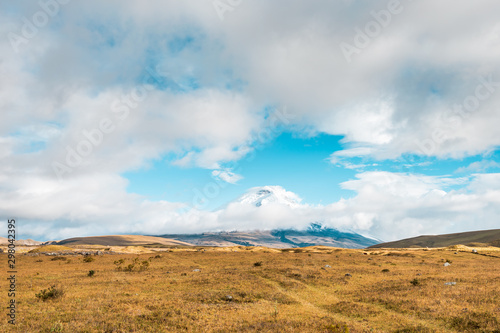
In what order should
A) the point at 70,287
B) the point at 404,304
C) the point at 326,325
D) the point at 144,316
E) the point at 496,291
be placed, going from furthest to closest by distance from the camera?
the point at 70,287 < the point at 496,291 < the point at 404,304 < the point at 144,316 < the point at 326,325

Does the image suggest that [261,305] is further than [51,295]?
No

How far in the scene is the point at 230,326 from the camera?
1903 cm

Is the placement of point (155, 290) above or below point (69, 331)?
below

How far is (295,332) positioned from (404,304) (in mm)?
12500

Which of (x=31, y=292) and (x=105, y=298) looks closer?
(x=105, y=298)

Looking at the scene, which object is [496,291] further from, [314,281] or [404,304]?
[314,281]

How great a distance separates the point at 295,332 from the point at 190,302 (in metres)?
11.7

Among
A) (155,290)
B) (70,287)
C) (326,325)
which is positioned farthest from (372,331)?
(70,287)

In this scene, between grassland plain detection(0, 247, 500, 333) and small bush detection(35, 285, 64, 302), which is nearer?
grassland plain detection(0, 247, 500, 333)

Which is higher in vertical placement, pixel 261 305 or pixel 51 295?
pixel 51 295

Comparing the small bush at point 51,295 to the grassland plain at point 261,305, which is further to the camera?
the small bush at point 51,295

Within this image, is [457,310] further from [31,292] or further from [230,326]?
[31,292]

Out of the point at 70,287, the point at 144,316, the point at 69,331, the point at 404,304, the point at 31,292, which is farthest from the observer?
the point at 70,287

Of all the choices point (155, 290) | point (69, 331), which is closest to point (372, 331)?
point (69, 331)
